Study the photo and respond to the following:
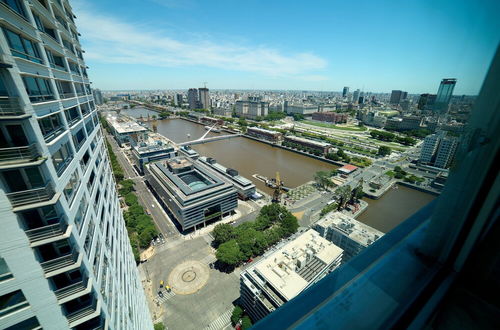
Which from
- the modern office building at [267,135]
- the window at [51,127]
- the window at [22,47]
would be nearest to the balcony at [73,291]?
the window at [51,127]

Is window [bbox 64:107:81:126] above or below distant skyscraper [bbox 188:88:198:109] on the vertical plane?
above

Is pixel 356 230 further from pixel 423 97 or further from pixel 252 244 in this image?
pixel 423 97

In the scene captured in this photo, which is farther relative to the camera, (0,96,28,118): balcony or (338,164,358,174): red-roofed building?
(338,164,358,174): red-roofed building

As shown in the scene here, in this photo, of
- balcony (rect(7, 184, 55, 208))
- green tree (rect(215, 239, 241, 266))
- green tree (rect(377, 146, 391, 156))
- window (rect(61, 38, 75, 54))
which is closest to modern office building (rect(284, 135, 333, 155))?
green tree (rect(377, 146, 391, 156))

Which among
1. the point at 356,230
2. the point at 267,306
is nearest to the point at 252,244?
the point at 267,306

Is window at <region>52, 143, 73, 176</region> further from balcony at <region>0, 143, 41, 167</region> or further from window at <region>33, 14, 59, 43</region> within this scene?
window at <region>33, 14, 59, 43</region>

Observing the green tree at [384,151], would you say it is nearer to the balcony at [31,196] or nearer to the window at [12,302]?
the balcony at [31,196]
